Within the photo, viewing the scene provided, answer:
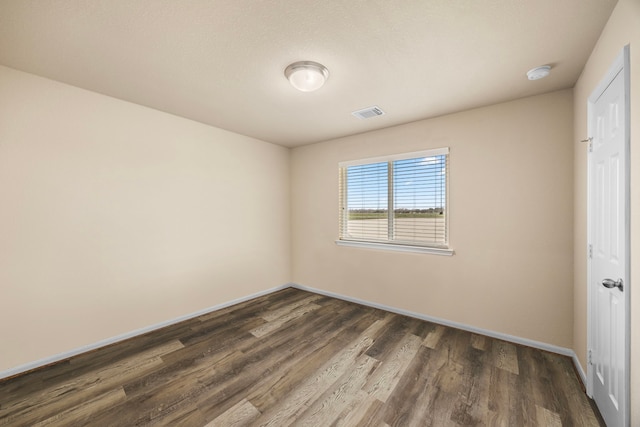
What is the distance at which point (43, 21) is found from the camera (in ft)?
5.31

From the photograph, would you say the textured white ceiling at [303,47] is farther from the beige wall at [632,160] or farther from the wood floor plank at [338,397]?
the wood floor plank at [338,397]

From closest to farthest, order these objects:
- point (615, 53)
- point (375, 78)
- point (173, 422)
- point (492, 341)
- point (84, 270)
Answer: point (615, 53) < point (173, 422) < point (375, 78) < point (84, 270) < point (492, 341)

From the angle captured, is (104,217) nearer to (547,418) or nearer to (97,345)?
(97,345)

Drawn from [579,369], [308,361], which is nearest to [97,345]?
[308,361]

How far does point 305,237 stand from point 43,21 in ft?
12.4

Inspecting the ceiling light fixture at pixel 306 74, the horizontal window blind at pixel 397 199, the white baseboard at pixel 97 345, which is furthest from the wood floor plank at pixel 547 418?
the white baseboard at pixel 97 345

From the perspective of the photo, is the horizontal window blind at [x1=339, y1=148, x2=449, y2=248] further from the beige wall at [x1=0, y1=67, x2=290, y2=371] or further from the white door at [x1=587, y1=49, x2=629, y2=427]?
the beige wall at [x1=0, y1=67, x2=290, y2=371]

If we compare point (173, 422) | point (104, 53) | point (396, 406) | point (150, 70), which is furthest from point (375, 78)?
point (173, 422)

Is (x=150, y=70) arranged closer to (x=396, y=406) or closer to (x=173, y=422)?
(x=173, y=422)

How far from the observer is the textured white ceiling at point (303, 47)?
1.52 metres

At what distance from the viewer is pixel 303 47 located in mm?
1860

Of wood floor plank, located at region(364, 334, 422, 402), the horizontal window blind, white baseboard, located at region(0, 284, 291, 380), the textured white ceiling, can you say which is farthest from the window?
white baseboard, located at region(0, 284, 291, 380)

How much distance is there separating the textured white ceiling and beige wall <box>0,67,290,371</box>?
0.42m

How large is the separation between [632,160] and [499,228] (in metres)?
1.58
